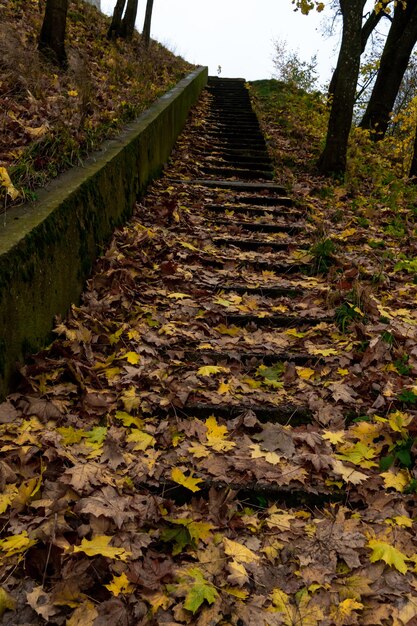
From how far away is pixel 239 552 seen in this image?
2273mm

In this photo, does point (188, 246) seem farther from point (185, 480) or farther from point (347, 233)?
point (185, 480)

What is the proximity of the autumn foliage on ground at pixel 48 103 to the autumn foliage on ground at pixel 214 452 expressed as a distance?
961 mm

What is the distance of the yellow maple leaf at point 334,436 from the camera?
2898 mm

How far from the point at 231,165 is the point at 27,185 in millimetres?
6002

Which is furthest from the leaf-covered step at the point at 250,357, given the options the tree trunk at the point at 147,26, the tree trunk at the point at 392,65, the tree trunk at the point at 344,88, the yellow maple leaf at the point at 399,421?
the tree trunk at the point at 147,26

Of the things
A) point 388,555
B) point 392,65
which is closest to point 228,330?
point 388,555

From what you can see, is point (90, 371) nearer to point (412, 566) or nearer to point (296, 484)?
point (296, 484)

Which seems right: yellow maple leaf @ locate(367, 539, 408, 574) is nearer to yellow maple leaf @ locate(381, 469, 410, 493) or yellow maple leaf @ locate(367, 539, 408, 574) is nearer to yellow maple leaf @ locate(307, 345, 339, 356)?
yellow maple leaf @ locate(381, 469, 410, 493)

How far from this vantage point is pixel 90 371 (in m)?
3.21

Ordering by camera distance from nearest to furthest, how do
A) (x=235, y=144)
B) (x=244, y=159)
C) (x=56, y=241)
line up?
(x=56, y=241) < (x=244, y=159) < (x=235, y=144)

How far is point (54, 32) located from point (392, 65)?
8.34m

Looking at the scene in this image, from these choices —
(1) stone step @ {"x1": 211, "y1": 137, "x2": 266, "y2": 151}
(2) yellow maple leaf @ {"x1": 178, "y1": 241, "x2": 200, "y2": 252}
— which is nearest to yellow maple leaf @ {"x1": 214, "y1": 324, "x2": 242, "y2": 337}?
(2) yellow maple leaf @ {"x1": 178, "y1": 241, "x2": 200, "y2": 252}

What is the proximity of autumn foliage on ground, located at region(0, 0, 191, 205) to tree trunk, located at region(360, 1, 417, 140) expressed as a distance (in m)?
5.62

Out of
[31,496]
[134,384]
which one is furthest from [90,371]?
[31,496]
